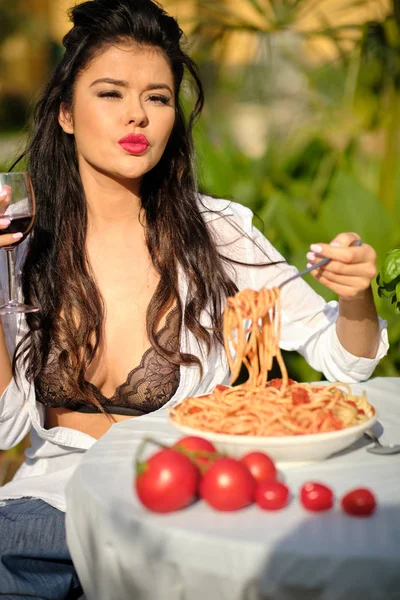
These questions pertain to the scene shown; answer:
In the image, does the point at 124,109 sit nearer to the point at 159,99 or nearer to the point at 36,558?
the point at 159,99

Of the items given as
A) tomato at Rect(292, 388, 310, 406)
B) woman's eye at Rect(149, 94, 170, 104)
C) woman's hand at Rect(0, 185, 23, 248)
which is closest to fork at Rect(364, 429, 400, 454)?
tomato at Rect(292, 388, 310, 406)

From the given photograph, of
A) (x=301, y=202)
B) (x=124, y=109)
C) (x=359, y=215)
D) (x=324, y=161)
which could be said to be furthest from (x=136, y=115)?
(x=324, y=161)

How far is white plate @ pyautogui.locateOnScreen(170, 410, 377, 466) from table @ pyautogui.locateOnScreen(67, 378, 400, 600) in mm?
52

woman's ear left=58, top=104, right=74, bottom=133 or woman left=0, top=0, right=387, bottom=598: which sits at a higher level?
woman's ear left=58, top=104, right=74, bottom=133

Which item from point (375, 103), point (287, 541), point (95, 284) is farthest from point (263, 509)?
point (375, 103)

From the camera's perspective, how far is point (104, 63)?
9.39 feet

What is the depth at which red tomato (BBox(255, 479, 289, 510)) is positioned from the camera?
165 cm

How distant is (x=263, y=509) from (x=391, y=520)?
0.23 metres

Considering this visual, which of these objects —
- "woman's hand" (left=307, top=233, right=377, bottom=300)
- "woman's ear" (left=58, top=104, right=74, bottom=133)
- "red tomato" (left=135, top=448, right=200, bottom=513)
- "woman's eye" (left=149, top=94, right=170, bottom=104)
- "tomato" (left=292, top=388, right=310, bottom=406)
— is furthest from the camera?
"woman's ear" (left=58, top=104, right=74, bottom=133)

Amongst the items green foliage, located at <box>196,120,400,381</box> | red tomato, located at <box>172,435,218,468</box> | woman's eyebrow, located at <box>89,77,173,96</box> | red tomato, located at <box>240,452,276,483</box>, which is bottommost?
green foliage, located at <box>196,120,400,381</box>

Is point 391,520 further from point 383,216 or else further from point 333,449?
point 383,216

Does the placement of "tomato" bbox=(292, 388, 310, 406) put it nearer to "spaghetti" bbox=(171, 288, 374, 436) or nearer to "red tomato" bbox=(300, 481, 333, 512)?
"spaghetti" bbox=(171, 288, 374, 436)

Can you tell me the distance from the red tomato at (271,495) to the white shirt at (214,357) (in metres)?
0.96

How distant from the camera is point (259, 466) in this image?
67.1 inches
